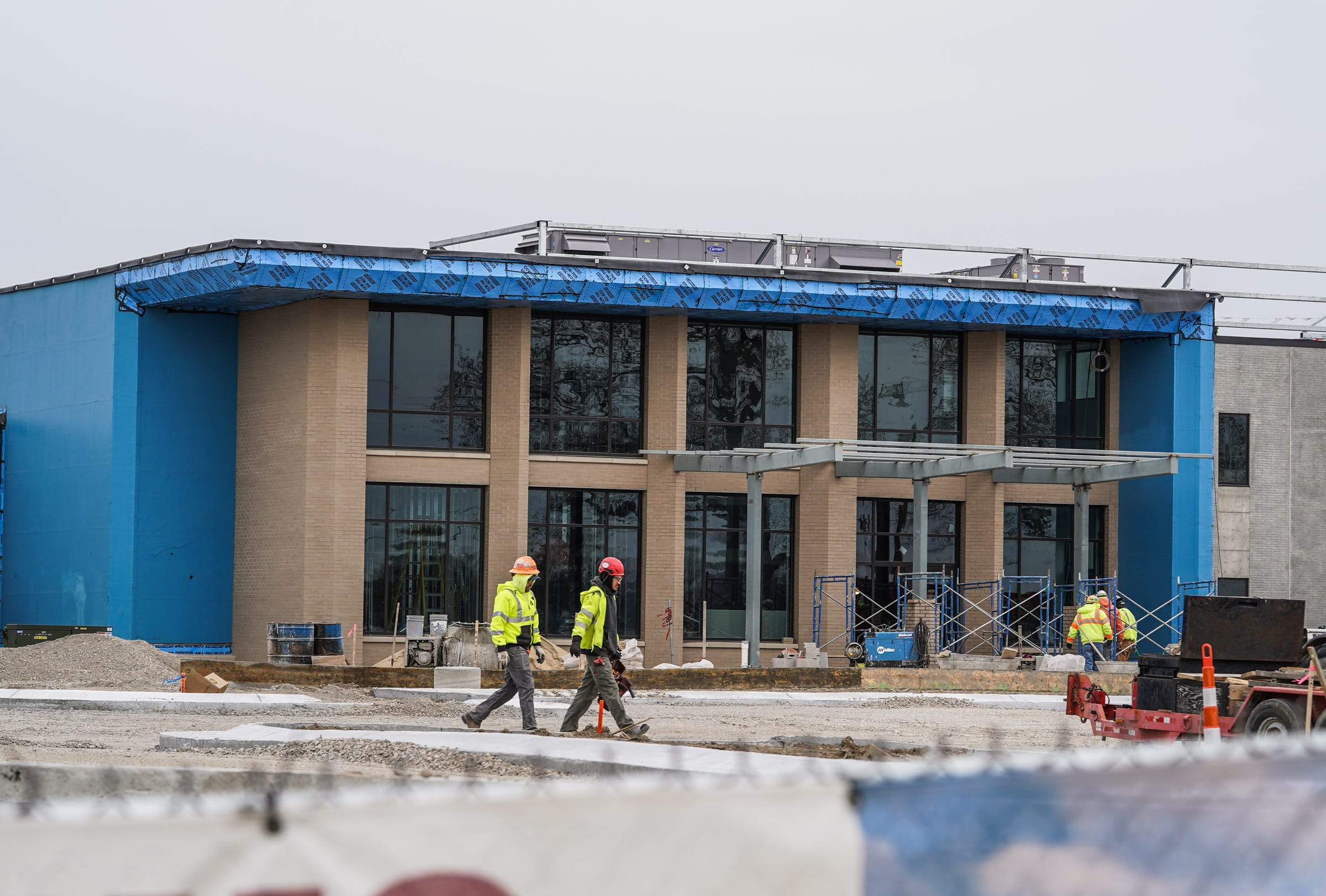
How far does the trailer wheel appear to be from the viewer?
42.7 feet

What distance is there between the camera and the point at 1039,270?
4103 centimetres

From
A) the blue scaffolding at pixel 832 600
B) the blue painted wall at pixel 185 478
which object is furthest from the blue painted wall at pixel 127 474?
the blue scaffolding at pixel 832 600

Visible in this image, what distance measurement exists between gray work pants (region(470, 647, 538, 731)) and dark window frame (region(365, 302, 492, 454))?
18.4 m

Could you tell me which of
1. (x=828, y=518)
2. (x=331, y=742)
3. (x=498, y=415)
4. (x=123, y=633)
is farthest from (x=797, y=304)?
→ (x=331, y=742)

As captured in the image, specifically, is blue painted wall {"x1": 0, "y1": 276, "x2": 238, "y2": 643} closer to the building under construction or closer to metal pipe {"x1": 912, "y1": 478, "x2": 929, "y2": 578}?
the building under construction

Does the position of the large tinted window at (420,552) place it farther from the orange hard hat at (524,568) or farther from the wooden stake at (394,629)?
the orange hard hat at (524,568)

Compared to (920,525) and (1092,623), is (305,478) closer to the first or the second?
(920,525)

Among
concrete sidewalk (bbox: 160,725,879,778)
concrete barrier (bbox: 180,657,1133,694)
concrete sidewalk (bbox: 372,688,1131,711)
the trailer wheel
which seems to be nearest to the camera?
concrete sidewalk (bbox: 160,725,879,778)

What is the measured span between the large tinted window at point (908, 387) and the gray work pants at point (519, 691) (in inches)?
866

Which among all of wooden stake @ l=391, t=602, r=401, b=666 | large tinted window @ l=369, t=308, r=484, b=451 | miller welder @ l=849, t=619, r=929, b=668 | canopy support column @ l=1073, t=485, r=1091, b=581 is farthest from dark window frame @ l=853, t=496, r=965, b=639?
wooden stake @ l=391, t=602, r=401, b=666

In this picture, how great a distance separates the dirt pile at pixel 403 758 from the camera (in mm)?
12234

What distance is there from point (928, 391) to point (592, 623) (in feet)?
78.6

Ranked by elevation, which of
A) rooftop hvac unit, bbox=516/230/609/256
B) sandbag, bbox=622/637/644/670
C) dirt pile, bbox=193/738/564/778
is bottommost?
sandbag, bbox=622/637/644/670

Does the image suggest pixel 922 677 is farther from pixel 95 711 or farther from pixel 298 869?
pixel 298 869
